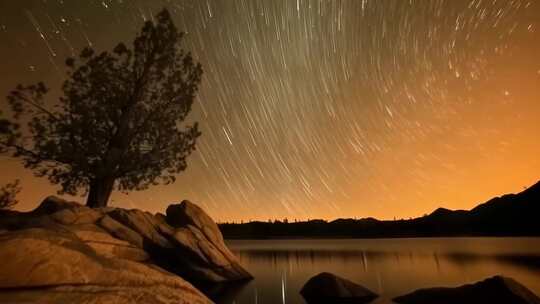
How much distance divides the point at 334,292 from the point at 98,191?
1887 centimetres

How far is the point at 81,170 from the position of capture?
82.2 ft

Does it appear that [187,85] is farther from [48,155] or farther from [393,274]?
[393,274]

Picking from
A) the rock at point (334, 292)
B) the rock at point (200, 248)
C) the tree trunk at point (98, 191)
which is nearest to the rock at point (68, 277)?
the rock at point (334, 292)

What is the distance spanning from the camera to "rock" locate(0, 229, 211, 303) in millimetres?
6156

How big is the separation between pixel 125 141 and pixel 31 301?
73.2 ft

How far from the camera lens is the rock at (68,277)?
6156 mm

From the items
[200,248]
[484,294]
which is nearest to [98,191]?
[200,248]

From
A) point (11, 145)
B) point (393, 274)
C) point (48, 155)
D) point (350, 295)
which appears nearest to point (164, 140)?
point (48, 155)

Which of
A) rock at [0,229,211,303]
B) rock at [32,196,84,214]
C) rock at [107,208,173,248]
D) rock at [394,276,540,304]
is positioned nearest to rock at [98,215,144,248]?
rock at [107,208,173,248]

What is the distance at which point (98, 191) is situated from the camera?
85.9 ft

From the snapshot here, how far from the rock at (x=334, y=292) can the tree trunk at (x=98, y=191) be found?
1695 cm

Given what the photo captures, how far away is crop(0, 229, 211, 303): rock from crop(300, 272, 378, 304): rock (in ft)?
55.6

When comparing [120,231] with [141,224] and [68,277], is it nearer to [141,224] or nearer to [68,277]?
[141,224]

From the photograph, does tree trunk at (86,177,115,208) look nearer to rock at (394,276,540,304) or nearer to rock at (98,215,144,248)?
rock at (98,215,144,248)
